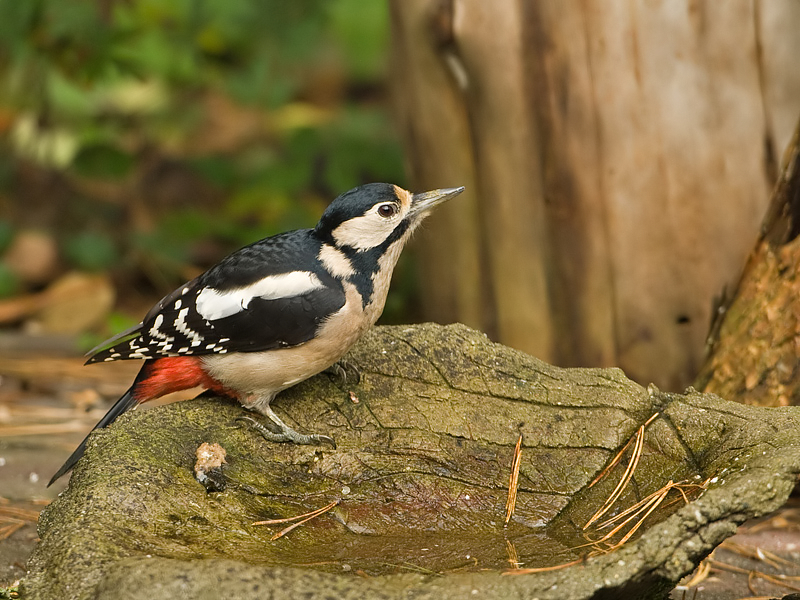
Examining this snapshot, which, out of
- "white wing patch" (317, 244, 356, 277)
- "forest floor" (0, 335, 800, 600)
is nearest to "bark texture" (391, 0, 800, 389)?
"forest floor" (0, 335, 800, 600)

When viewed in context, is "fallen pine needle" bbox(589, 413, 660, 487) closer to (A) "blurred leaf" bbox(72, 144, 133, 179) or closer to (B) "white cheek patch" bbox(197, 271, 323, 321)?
(B) "white cheek patch" bbox(197, 271, 323, 321)

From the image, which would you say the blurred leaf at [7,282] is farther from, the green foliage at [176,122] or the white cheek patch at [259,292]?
the white cheek patch at [259,292]

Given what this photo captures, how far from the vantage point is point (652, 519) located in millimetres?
2451

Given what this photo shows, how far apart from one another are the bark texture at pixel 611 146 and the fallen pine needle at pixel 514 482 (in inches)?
82.5

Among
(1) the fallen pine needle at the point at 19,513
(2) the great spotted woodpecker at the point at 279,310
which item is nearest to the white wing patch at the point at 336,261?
(2) the great spotted woodpecker at the point at 279,310

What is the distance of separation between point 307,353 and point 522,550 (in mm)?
991

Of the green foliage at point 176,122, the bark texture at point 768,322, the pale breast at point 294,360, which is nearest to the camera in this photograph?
the pale breast at point 294,360

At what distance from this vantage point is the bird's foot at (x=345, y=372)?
3125mm

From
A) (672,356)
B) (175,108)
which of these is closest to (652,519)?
(672,356)

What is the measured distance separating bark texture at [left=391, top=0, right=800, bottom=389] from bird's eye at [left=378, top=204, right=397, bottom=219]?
1.70 metres

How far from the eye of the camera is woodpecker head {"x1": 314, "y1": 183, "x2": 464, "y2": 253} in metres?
3.13

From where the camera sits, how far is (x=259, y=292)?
10.3ft

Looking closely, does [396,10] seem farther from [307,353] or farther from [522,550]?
[522,550]

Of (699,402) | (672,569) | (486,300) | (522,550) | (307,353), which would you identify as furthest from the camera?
(486,300)
